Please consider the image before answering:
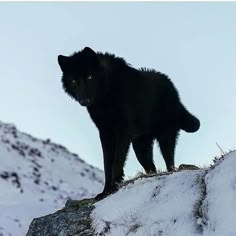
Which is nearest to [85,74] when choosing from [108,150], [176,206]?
[108,150]

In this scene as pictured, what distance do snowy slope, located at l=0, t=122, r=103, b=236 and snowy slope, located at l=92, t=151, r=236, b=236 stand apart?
51.7ft

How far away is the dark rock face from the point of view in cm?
946

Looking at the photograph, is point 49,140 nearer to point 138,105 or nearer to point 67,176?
point 67,176

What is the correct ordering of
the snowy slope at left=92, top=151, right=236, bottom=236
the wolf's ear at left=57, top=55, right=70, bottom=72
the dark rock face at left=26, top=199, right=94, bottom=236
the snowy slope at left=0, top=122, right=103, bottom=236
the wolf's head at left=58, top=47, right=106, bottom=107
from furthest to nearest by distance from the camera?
the snowy slope at left=0, top=122, right=103, bottom=236
the wolf's ear at left=57, top=55, right=70, bottom=72
the wolf's head at left=58, top=47, right=106, bottom=107
the dark rock face at left=26, top=199, right=94, bottom=236
the snowy slope at left=92, top=151, right=236, bottom=236

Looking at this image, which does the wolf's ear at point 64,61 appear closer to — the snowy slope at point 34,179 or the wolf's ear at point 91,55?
the wolf's ear at point 91,55

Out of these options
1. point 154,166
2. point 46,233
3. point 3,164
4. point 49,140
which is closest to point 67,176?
point 3,164

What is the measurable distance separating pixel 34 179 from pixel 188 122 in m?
22.6

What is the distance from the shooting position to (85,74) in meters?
11.1

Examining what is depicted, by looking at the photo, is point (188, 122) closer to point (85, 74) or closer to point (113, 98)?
point (113, 98)

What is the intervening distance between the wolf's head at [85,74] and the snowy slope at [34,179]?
14.4 m

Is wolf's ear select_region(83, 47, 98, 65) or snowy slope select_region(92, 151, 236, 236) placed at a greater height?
wolf's ear select_region(83, 47, 98, 65)

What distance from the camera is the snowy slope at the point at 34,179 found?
27.2m

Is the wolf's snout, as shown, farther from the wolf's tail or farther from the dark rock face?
the wolf's tail

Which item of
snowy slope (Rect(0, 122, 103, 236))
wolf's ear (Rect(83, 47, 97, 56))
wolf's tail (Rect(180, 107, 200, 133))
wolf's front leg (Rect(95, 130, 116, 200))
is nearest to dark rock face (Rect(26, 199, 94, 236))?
wolf's front leg (Rect(95, 130, 116, 200))
